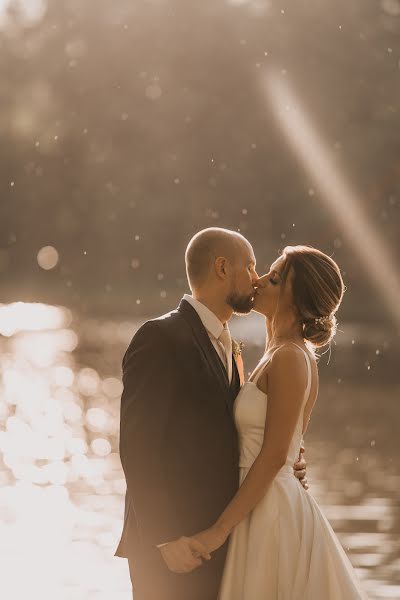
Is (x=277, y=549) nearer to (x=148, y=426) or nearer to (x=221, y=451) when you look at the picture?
(x=221, y=451)

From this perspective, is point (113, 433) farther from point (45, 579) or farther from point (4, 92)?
point (4, 92)

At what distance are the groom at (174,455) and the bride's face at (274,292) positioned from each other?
0.42m

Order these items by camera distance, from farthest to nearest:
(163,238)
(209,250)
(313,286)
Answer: (163,238) < (313,286) < (209,250)

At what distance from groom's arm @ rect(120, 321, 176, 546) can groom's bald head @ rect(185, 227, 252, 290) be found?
0.36 metres

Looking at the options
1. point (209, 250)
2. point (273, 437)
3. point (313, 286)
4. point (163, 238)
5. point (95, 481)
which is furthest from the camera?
point (163, 238)

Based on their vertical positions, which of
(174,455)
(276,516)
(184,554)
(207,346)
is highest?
(207,346)

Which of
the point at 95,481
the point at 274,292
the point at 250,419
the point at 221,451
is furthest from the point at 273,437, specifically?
the point at 95,481

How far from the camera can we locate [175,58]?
16988 centimetres

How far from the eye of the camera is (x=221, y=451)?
4.14m

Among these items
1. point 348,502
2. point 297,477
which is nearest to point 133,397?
point 297,477

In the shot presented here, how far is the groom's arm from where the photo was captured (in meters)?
3.98

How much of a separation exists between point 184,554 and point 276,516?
435mm

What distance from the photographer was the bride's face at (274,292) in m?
4.59

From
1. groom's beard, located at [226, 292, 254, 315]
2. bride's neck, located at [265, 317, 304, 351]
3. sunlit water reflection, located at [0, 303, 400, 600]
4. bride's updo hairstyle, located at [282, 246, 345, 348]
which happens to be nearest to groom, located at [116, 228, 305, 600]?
groom's beard, located at [226, 292, 254, 315]
